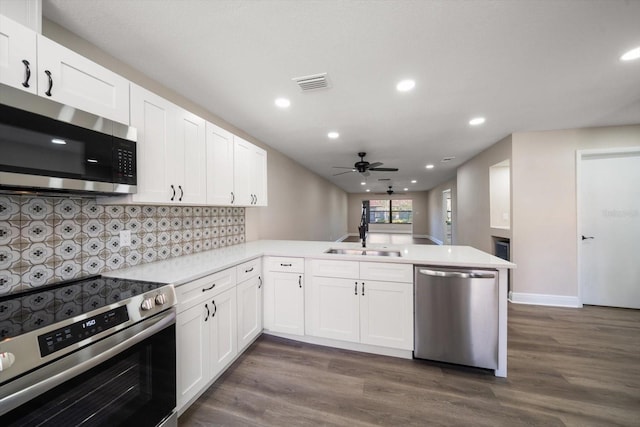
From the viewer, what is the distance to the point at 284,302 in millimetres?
2576

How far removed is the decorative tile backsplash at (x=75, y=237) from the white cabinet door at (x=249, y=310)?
742mm

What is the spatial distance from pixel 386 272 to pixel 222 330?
5.04ft

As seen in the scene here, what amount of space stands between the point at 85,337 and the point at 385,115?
127 inches

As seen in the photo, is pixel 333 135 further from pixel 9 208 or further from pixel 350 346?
pixel 9 208

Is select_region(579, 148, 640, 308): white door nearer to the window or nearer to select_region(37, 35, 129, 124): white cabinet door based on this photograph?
select_region(37, 35, 129, 124): white cabinet door

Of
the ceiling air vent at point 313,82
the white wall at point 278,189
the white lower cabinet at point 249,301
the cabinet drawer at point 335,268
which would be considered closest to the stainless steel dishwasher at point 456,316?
the cabinet drawer at point 335,268

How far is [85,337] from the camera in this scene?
999 mm

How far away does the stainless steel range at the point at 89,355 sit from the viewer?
2.72ft

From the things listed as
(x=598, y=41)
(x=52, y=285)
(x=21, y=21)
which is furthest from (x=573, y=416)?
(x=21, y=21)

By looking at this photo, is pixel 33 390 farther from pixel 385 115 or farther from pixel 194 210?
pixel 385 115

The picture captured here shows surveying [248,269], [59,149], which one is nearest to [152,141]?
[59,149]

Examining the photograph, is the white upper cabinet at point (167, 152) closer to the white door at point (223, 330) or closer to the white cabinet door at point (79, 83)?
the white cabinet door at point (79, 83)

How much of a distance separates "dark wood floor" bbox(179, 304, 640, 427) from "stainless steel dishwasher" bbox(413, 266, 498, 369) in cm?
16

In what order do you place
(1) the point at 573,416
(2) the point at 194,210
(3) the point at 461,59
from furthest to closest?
(2) the point at 194,210
(3) the point at 461,59
(1) the point at 573,416
